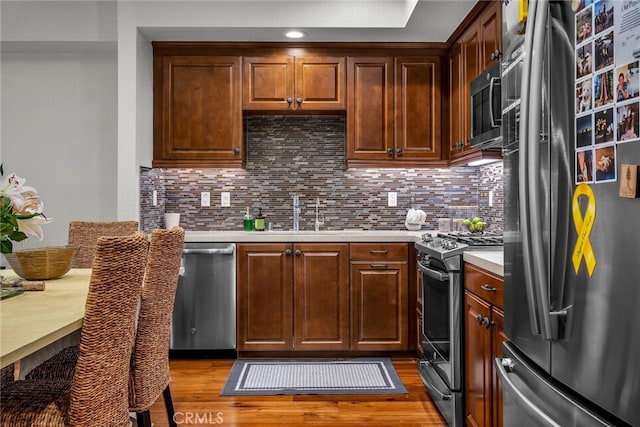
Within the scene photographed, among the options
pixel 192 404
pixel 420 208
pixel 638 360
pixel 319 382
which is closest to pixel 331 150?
pixel 420 208

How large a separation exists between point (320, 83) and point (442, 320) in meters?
2.10

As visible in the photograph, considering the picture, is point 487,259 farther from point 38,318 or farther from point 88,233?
point 88,233

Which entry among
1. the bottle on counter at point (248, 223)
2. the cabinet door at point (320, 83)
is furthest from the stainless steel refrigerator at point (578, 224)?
the bottle on counter at point (248, 223)

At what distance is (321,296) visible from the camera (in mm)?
3691

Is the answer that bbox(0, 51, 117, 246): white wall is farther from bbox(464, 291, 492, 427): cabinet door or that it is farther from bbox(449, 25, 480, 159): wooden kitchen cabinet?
bbox(464, 291, 492, 427): cabinet door

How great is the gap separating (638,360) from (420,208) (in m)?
3.32

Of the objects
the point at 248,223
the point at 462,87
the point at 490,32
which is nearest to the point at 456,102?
the point at 462,87

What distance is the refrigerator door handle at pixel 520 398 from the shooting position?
1.24 meters

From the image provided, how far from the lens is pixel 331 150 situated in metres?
4.27

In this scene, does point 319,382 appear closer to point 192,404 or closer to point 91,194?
point 192,404

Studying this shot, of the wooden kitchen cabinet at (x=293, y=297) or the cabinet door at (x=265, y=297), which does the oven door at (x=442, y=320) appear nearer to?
the wooden kitchen cabinet at (x=293, y=297)

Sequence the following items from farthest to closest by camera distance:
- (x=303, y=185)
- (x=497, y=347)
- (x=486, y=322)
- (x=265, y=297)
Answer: (x=303, y=185) → (x=265, y=297) → (x=486, y=322) → (x=497, y=347)

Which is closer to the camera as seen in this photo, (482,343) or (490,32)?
(482,343)

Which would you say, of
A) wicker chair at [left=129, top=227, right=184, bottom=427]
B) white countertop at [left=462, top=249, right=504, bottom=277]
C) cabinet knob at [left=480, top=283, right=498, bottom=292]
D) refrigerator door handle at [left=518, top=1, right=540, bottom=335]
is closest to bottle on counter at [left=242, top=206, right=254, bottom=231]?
white countertop at [left=462, top=249, right=504, bottom=277]
